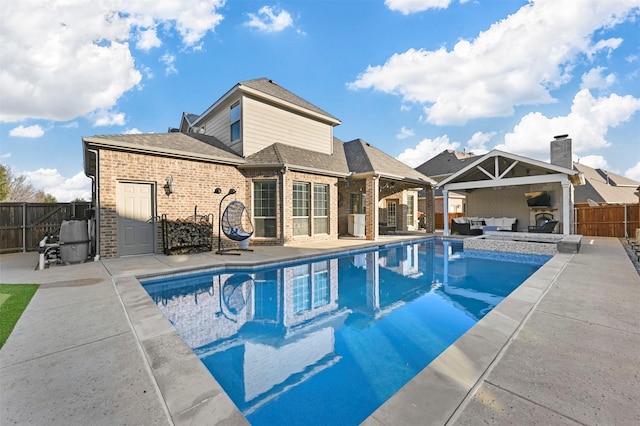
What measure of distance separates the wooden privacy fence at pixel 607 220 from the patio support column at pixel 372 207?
10.5 m

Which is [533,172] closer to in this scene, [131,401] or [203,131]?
[203,131]

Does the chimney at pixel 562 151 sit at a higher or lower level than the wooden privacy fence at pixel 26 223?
higher

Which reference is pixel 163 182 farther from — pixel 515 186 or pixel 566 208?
pixel 515 186

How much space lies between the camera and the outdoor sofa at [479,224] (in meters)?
14.4

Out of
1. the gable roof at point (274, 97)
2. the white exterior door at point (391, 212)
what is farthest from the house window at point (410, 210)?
the gable roof at point (274, 97)

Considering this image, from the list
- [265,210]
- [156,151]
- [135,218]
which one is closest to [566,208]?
[265,210]

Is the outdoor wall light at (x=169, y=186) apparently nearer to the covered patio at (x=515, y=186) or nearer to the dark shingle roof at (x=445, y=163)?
the covered patio at (x=515, y=186)

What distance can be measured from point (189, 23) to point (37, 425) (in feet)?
39.6

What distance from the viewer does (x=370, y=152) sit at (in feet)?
46.0

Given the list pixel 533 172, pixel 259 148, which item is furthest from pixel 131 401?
pixel 533 172

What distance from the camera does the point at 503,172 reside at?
13383mm

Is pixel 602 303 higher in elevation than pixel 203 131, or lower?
lower

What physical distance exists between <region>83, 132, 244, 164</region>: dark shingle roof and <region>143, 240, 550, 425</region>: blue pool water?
4.05 metres

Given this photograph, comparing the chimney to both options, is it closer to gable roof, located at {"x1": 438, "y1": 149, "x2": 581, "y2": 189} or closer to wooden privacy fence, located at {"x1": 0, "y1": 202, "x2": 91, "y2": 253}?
gable roof, located at {"x1": 438, "y1": 149, "x2": 581, "y2": 189}
